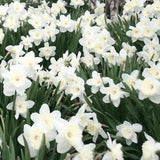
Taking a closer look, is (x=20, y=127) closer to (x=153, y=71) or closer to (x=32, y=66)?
(x=32, y=66)

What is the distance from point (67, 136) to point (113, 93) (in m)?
0.51

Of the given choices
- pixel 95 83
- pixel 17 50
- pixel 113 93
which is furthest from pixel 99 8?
pixel 113 93

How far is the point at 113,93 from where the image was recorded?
1934mm

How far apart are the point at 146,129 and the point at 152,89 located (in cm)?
23

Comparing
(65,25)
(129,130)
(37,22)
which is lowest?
(129,130)

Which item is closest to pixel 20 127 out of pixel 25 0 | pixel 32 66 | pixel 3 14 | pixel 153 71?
pixel 32 66

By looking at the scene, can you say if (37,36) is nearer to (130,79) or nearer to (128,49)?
(128,49)

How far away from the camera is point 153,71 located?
2025mm

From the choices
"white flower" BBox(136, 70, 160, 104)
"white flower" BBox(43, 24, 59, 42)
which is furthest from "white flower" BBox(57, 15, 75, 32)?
"white flower" BBox(136, 70, 160, 104)

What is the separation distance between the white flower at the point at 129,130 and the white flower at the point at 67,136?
1.21 feet

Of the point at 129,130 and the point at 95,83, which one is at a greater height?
the point at 95,83

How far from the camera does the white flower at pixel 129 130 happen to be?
182 centimetres

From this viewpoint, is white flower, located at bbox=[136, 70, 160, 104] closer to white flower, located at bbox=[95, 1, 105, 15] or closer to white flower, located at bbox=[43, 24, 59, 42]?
white flower, located at bbox=[43, 24, 59, 42]

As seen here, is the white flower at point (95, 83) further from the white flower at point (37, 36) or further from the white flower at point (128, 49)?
the white flower at point (37, 36)
